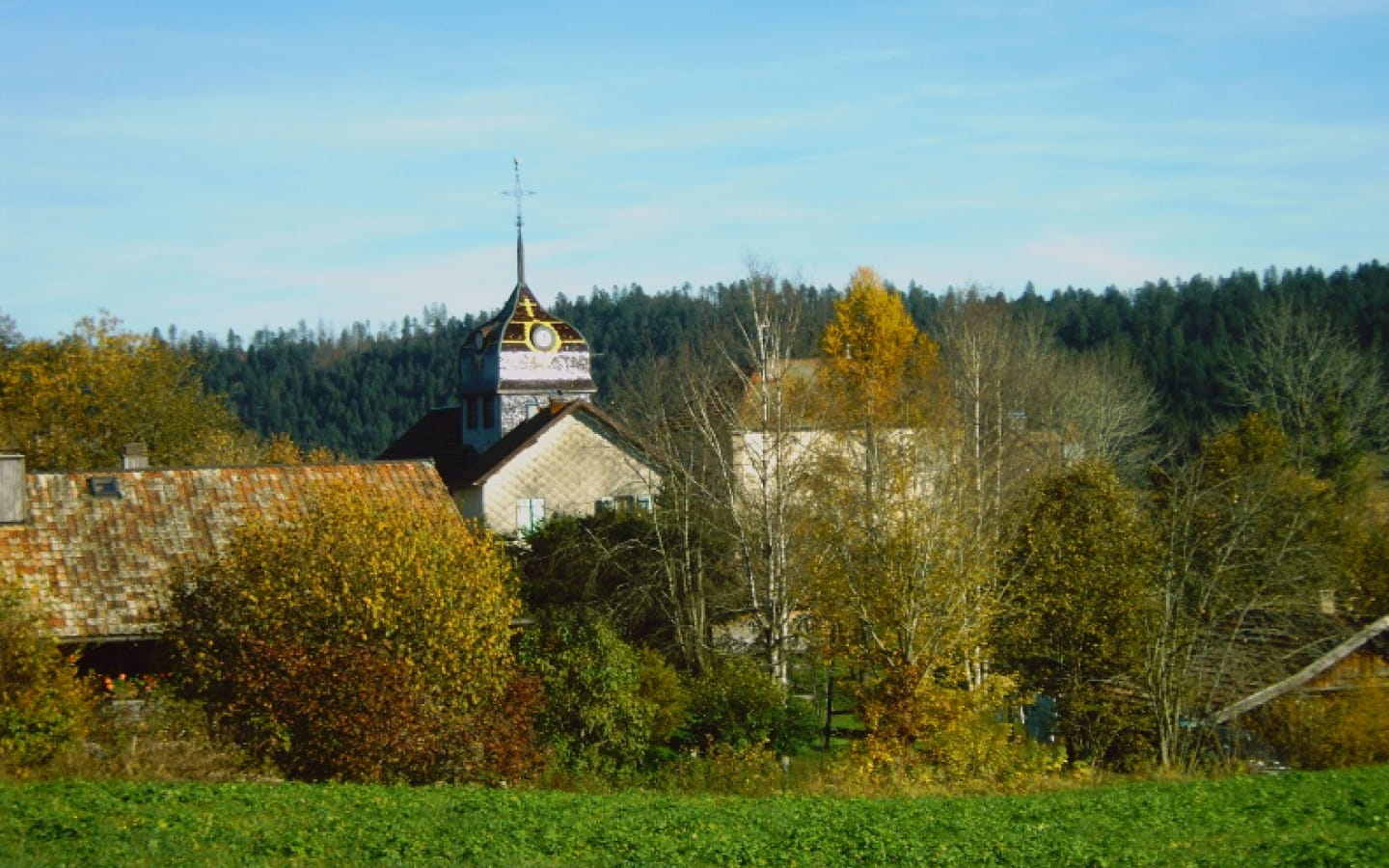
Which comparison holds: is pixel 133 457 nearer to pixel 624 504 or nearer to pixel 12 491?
pixel 12 491

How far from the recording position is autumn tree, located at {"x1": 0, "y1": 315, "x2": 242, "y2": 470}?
145ft

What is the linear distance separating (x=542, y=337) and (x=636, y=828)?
36.5 metres

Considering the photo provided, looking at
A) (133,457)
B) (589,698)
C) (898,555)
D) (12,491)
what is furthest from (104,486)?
(898,555)

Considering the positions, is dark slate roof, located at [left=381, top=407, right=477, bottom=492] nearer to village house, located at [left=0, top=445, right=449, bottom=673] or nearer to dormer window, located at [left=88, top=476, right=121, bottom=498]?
village house, located at [left=0, top=445, right=449, bottom=673]

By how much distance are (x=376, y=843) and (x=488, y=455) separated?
107 ft

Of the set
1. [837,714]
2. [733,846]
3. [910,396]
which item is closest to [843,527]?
[837,714]

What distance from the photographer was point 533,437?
43.4m

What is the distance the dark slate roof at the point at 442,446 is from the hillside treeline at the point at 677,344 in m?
20.1

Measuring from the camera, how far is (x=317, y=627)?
20188mm

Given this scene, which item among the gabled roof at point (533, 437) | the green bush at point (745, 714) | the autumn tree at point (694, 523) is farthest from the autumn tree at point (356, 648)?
the gabled roof at point (533, 437)

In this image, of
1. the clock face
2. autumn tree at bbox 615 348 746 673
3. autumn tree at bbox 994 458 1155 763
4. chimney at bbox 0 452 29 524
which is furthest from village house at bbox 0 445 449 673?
the clock face

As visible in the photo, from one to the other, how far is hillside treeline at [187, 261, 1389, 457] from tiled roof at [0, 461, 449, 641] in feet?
138

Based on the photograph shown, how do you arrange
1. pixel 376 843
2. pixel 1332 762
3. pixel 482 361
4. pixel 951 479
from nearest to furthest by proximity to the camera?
1. pixel 376 843
2. pixel 1332 762
3. pixel 951 479
4. pixel 482 361

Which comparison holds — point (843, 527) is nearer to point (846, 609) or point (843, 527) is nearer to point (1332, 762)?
point (846, 609)
